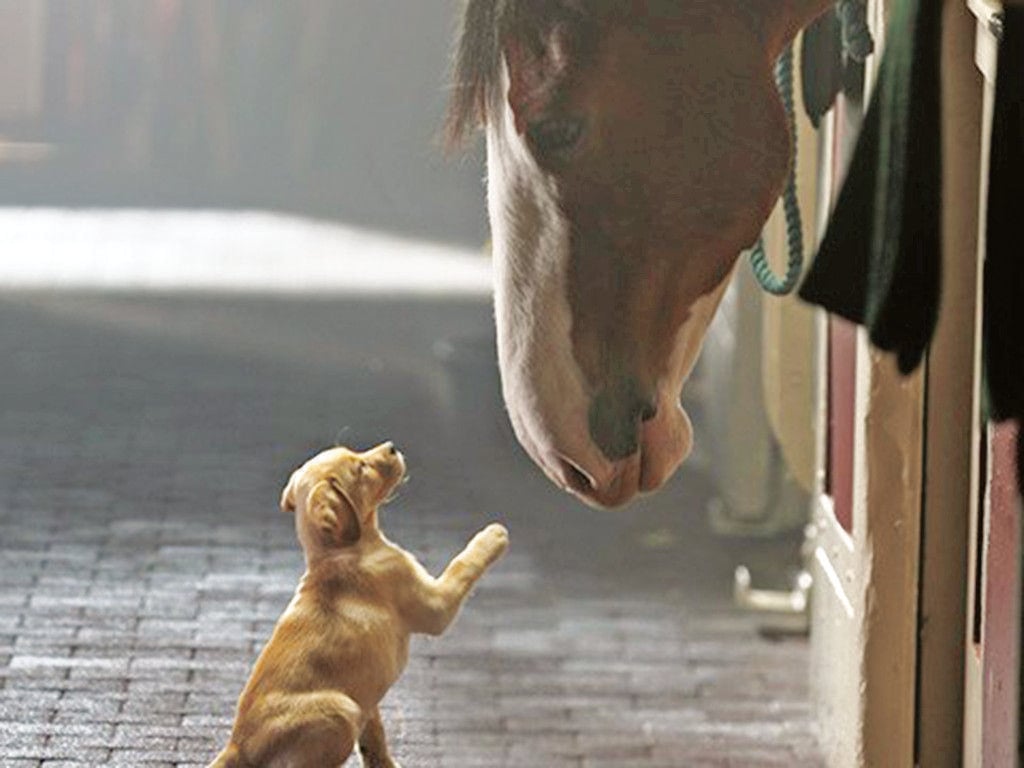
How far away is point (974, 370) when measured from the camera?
3514 millimetres

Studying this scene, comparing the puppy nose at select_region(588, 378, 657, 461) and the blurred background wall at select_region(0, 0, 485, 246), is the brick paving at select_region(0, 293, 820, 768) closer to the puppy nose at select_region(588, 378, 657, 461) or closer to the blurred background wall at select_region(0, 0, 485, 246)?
the blurred background wall at select_region(0, 0, 485, 246)

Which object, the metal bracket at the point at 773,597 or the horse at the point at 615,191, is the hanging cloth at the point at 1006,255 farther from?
the metal bracket at the point at 773,597

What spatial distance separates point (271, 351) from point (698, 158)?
560cm

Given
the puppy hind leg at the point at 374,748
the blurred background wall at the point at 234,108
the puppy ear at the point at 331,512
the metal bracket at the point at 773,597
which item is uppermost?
the puppy ear at the point at 331,512

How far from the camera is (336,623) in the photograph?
302 cm

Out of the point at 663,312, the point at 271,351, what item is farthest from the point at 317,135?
the point at 663,312

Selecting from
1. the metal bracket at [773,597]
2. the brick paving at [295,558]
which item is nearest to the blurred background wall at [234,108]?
the brick paving at [295,558]

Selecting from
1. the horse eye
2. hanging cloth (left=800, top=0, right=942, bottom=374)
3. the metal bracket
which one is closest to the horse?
the horse eye

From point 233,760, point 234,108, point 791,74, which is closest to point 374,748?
point 233,760

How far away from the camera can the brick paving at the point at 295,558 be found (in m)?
4.28

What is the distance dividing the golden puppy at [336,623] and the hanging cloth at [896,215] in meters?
1.13

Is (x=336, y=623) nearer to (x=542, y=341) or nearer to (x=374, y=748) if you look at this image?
(x=374, y=748)

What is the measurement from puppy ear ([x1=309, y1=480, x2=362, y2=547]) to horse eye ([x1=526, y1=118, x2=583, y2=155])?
4.16 feet

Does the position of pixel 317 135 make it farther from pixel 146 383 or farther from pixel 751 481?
pixel 751 481
